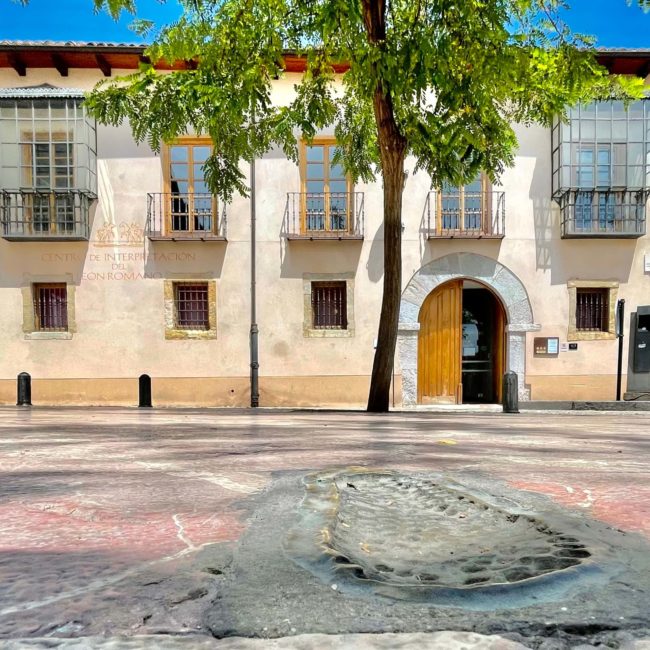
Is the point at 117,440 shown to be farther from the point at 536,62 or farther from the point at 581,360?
the point at 581,360

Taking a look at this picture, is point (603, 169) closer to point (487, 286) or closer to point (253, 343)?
point (487, 286)

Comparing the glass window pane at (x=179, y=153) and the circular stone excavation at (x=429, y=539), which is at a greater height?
the glass window pane at (x=179, y=153)

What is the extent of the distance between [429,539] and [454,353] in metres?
12.8

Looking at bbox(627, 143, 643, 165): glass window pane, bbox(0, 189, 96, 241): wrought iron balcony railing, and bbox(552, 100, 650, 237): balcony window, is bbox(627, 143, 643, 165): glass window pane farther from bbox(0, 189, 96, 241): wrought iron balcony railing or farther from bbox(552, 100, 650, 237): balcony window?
bbox(0, 189, 96, 241): wrought iron balcony railing

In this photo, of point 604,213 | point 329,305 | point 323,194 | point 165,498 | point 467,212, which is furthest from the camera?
point 329,305

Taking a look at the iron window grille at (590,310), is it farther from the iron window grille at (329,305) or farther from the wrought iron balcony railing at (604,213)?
the iron window grille at (329,305)

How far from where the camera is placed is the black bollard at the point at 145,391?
11516 mm

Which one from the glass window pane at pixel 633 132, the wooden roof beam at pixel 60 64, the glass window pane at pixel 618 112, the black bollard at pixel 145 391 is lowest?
the black bollard at pixel 145 391

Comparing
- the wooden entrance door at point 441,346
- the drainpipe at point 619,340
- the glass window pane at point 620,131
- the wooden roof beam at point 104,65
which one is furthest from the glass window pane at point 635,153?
the wooden roof beam at point 104,65

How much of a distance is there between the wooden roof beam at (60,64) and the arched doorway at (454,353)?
10.2 m

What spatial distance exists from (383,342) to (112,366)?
25.1 ft

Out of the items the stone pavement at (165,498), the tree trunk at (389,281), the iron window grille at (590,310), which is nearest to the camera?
the stone pavement at (165,498)

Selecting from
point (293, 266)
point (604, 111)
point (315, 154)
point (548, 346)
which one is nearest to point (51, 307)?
point (293, 266)

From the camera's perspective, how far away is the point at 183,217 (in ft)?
42.6
